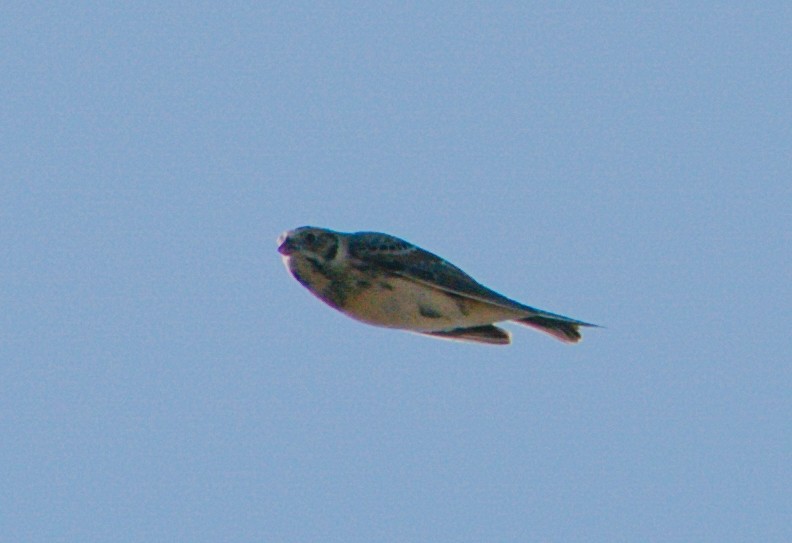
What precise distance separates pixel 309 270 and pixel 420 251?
1.00m

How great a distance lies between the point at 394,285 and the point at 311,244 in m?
0.81

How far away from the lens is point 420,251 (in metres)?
16.8

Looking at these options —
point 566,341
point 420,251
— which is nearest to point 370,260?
point 420,251

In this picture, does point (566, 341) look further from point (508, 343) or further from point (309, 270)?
point (309, 270)

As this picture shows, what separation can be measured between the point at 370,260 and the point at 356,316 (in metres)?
0.55

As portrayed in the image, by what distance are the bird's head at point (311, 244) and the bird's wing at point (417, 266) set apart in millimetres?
176

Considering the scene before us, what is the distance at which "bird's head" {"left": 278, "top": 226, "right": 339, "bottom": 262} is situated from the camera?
16.6 m

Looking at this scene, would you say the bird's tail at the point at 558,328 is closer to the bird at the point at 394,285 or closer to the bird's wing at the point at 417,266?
the bird at the point at 394,285

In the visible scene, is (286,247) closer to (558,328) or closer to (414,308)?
(414,308)

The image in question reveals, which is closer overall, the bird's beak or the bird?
the bird

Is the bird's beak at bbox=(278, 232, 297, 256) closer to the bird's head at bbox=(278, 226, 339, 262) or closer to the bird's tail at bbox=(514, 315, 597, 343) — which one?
the bird's head at bbox=(278, 226, 339, 262)

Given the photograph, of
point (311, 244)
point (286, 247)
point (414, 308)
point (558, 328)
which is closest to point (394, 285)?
point (414, 308)

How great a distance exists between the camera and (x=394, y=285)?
16.5 m

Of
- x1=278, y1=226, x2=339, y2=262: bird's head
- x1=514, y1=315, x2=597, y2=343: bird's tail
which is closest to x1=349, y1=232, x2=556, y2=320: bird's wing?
x1=278, y1=226, x2=339, y2=262: bird's head
